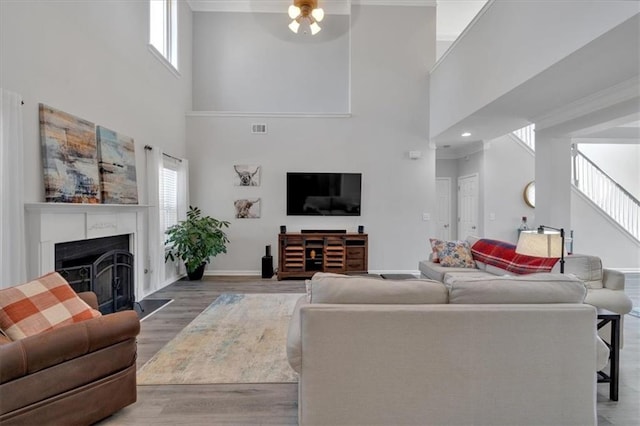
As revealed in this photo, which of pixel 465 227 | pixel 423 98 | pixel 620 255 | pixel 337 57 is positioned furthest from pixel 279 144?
pixel 620 255

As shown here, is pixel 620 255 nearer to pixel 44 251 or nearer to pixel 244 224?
pixel 244 224

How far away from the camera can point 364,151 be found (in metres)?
6.16

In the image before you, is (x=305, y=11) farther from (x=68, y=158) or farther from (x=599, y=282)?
(x=599, y=282)

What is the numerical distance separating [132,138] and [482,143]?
6.22 metres

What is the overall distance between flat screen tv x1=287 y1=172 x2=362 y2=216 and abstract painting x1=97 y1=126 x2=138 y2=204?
2670 millimetres

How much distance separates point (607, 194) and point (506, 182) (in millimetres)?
2051

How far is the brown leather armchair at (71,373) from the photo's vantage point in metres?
1.52

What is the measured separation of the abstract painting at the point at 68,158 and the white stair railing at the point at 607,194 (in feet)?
27.6

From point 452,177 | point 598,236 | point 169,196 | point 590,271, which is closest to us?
point 590,271

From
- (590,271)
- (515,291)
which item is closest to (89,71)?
(515,291)

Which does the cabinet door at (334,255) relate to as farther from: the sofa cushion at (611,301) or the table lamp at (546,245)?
the sofa cushion at (611,301)

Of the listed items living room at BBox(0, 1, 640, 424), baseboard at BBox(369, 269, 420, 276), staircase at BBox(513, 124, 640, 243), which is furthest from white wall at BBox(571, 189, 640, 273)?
baseboard at BBox(369, 269, 420, 276)

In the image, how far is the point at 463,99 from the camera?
15.2 feet

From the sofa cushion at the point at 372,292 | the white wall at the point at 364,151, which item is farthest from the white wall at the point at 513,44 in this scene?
the sofa cushion at the point at 372,292
